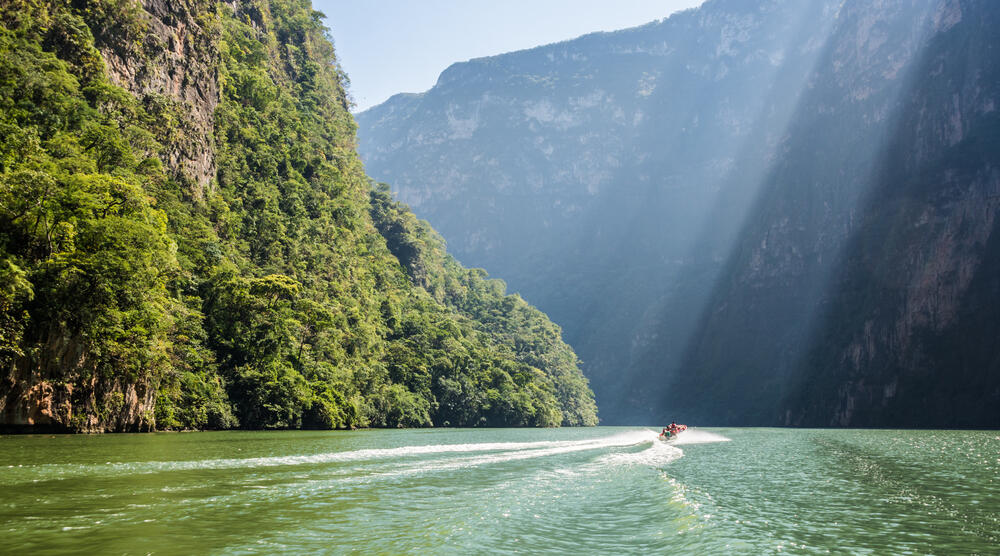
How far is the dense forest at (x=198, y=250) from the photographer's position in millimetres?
32000

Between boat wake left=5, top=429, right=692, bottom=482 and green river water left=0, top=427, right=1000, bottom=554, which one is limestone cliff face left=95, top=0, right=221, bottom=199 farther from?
boat wake left=5, top=429, right=692, bottom=482

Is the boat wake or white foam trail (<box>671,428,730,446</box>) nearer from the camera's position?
the boat wake

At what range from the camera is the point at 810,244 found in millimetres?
183625

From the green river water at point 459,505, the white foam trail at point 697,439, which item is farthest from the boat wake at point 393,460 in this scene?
the white foam trail at point 697,439

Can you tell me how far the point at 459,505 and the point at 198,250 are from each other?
140 feet

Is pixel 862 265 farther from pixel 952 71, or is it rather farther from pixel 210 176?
pixel 210 176

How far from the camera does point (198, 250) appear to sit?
51.9 metres

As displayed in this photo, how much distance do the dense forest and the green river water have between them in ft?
24.4

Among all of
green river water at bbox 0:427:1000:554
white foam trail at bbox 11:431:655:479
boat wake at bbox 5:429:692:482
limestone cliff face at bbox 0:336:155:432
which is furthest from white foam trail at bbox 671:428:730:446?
limestone cliff face at bbox 0:336:155:432

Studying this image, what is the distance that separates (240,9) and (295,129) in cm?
2113

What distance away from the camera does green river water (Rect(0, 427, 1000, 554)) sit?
12531 millimetres

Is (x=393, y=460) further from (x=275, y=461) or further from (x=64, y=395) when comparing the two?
(x=64, y=395)

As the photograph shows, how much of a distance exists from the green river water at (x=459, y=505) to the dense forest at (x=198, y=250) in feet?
24.4

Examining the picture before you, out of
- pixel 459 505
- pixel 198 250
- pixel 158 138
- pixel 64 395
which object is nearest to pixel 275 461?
pixel 459 505
